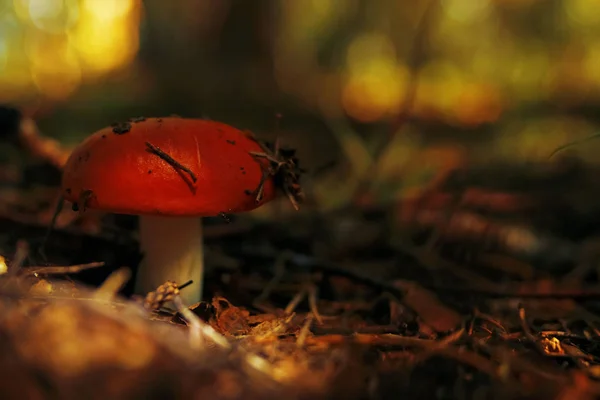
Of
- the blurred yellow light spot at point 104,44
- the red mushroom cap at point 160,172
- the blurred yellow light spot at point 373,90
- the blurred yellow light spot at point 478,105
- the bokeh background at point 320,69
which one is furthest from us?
the blurred yellow light spot at point 104,44

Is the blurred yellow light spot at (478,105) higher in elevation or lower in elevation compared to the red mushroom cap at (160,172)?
higher

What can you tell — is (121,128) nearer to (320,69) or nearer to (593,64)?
(593,64)

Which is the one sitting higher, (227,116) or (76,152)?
(227,116)

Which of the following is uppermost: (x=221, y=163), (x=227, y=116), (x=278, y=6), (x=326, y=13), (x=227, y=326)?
(x=326, y=13)

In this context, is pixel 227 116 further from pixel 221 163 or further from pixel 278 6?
pixel 221 163

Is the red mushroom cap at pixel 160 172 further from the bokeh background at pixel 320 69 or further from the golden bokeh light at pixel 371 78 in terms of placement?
the golden bokeh light at pixel 371 78

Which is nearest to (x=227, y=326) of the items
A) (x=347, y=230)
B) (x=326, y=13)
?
(x=347, y=230)

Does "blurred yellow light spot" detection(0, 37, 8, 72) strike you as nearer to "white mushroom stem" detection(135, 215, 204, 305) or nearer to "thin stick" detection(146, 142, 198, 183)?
"white mushroom stem" detection(135, 215, 204, 305)

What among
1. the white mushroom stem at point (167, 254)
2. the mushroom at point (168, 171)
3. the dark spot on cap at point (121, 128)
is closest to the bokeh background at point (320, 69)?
the white mushroom stem at point (167, 254)
